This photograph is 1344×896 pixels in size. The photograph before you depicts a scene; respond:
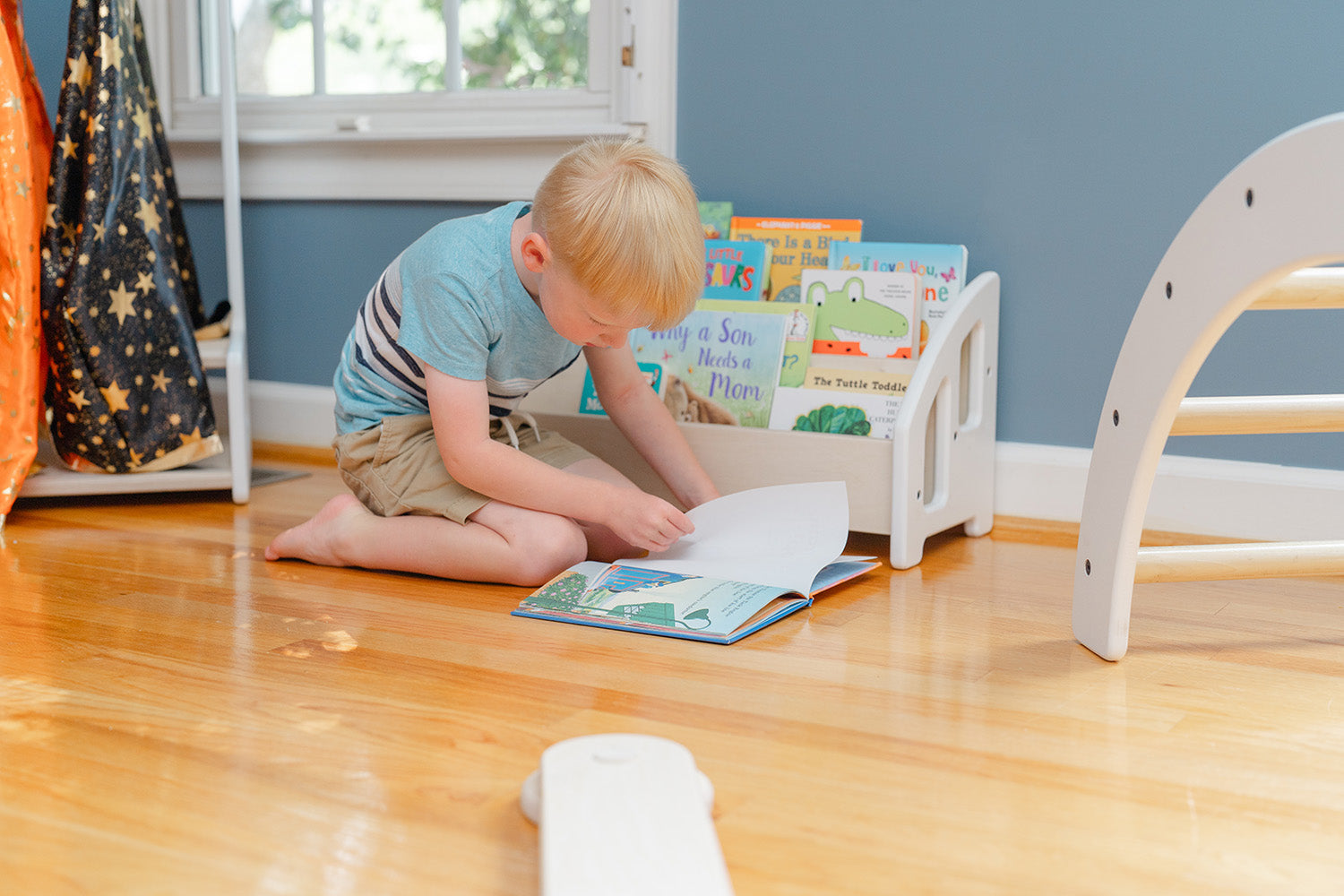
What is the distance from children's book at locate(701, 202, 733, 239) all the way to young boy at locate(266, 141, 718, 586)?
0.93ft

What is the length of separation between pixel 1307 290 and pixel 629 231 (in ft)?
1.74

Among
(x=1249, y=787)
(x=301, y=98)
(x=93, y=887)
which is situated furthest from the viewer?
(x=301, y=98)

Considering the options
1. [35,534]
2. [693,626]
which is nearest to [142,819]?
[693,626]

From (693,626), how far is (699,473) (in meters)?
0.31

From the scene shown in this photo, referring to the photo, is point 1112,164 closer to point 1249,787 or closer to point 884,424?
point 884,424

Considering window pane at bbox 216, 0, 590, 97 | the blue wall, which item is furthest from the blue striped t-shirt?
window pane at bbox 216, 0, 590, 97

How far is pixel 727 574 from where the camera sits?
1101 millimetres

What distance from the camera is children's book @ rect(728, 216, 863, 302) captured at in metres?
1.43

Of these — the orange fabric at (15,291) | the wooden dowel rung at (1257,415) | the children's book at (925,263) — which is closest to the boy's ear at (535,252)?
the children's book at (925,263)

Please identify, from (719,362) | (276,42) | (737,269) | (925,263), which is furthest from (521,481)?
(276,42)

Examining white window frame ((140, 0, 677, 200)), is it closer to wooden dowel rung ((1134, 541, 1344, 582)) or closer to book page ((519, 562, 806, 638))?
book page ((519, 562, 806, 638))

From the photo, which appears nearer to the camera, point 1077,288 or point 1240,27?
point 1240,27

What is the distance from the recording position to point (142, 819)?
0.65m

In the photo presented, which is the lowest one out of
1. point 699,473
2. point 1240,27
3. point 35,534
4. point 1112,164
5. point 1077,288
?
point 35,534
